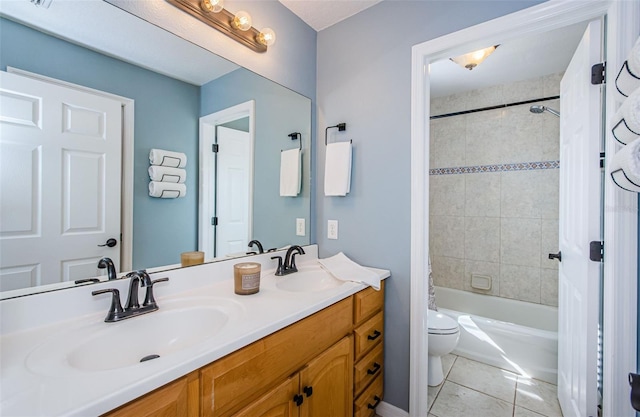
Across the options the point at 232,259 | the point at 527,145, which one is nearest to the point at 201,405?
the point at 232,259

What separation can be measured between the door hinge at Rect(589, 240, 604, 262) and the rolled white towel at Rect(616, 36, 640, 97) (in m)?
0.58

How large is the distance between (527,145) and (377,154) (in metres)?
1.90

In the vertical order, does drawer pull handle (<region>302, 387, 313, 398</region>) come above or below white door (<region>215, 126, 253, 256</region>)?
below

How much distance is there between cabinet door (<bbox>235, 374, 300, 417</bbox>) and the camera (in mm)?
843

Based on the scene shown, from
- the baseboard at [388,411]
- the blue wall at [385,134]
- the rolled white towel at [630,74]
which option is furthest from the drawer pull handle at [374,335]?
the rolled white towel at [630,74]

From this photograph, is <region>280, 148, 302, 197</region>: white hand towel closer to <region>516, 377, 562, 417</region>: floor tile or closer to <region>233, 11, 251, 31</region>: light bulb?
<region>233, 11, 251, 31</region>: light bulb

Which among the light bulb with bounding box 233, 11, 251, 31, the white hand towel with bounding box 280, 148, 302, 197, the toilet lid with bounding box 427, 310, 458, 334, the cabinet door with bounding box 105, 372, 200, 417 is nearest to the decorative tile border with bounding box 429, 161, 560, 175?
the toilet lid with bounding box 427, 310, 458, 334

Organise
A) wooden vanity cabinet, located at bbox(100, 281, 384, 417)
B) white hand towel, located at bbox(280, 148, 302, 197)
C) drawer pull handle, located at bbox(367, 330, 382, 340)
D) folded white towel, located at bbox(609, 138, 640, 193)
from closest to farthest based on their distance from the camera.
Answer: wooden vanity cabinet, located at bbox(100, 281, 384, 417)
folded white towel, located at bbox(609, 138, 640, 193)
drawer pull handle, located at bbox(367, 330, 382, 340)
white hand towel, located at bbox(280, 148, 302, 197)

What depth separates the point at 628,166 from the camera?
826 millimetres

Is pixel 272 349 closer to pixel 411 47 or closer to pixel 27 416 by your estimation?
pixel 27 416

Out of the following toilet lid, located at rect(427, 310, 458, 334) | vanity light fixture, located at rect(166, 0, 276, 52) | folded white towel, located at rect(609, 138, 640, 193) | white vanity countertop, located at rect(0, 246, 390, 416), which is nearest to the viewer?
white vanity countertop, located at rect(0, 246, 390, 416)

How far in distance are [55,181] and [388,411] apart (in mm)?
1930

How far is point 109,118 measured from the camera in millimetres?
1010

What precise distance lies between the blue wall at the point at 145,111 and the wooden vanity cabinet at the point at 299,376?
60 cm
